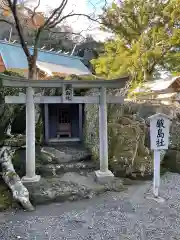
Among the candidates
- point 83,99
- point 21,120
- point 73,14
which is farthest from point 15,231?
point 73,14

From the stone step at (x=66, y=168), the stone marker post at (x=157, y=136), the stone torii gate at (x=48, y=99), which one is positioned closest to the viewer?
the stone marker post at (x=157, y=136)

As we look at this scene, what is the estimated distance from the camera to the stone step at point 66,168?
669 centimetres

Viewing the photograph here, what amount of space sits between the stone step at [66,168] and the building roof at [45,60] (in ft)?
26.1

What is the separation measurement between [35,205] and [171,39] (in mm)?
13610

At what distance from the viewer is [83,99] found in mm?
6055

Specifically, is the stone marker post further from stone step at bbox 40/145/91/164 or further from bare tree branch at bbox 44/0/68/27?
bare tree branch at bbox 44/0/68/27

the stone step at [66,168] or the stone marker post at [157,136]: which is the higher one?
the stone marker post at [157,136]

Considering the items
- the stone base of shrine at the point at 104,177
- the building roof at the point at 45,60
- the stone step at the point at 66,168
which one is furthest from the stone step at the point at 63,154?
the building roof at the point at 45,60

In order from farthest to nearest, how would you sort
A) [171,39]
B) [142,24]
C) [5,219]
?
[142,24], [171,39], [5,219]

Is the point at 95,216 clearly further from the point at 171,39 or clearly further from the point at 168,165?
the point at 171,39

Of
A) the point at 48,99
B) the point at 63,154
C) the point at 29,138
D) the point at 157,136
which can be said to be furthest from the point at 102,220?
the point at 63,154

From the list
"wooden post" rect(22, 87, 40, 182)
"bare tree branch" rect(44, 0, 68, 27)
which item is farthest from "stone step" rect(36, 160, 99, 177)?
"bare tree branch" rect(44, 0, 68, 27)

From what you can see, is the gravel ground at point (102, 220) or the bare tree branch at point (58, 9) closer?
the gravel ground at point (102, 220)

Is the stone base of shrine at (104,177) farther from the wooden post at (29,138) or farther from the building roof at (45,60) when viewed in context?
the building roof at (45,60)
